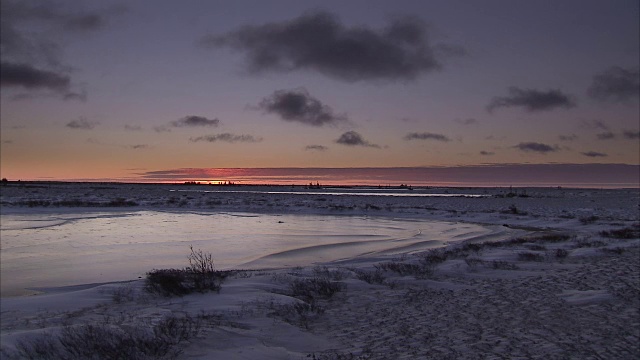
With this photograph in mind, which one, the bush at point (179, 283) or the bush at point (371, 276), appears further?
the bush at point (371, 276)

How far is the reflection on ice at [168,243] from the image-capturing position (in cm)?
1346

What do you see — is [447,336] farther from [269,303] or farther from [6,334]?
[6,334]

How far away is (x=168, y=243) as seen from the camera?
19.0m

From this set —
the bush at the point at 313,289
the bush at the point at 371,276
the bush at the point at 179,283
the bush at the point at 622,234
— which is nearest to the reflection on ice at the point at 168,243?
the bush at the point at 179,283

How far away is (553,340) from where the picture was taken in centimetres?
680

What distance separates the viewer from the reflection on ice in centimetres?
1346

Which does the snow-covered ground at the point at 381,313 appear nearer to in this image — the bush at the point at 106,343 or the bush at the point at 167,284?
the bush at the point at 106,343

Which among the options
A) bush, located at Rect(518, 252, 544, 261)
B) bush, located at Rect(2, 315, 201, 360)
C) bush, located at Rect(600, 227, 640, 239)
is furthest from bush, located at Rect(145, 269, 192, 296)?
bush, located at Rect(600, 227, 640, 239)

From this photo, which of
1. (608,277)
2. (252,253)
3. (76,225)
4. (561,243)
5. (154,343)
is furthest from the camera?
(76,225)

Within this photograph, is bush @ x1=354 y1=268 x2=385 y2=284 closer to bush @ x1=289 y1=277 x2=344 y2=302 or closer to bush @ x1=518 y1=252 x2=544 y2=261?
bush @ x1=289 y1=277 x2=344 y2=302

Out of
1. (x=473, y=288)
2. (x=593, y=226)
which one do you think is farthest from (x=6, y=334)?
(x=593, y=226)

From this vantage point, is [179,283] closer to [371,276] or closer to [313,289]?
[313,289]

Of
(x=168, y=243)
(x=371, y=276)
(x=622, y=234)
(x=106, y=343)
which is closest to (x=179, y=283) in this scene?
(x=106, y=343)

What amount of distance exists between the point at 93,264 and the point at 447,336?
11.1 meters
